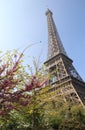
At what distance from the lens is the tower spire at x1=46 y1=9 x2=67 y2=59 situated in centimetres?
5056

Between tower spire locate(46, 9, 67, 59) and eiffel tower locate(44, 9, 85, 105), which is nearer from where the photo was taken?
eiffel tower locate(44, 9, 85, 105)

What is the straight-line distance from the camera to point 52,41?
181ft

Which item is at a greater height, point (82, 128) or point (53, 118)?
point (53, 118)

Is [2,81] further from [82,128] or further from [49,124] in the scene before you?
[82,128]

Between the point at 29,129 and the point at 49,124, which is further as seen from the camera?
the point at 49,124

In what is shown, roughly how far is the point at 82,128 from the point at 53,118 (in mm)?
2665

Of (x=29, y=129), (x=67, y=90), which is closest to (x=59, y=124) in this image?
(x=29, y=129)

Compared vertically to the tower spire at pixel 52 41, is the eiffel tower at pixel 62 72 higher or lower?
lower

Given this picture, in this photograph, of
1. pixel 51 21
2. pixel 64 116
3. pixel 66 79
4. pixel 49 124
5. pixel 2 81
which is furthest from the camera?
pixel 51 21

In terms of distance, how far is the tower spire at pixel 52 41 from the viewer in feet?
166

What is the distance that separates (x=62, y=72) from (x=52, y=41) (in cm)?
1543

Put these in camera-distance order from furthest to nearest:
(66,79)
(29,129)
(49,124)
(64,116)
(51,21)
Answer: (51,21)
(66,79)
(64,116)
(49,124)
(29,129)

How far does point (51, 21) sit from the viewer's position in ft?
204

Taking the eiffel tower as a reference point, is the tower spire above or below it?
above
